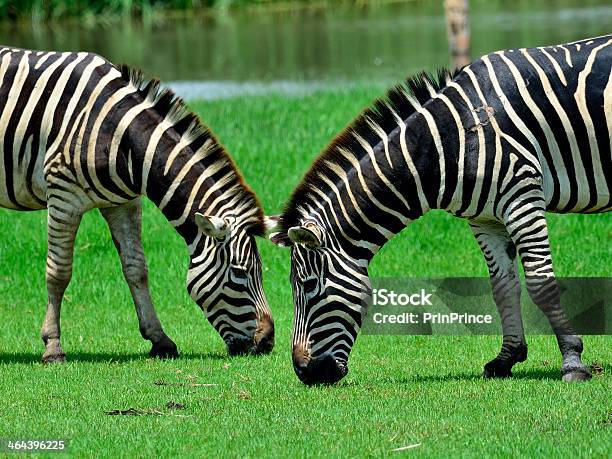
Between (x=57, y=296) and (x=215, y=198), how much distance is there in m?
1.76

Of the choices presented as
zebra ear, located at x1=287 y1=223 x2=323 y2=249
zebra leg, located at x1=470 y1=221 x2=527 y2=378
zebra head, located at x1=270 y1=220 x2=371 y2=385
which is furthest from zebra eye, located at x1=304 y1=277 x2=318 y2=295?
zebra leg, located at x1=470 y1=221 x2=527 y2=378

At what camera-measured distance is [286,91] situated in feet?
77.3

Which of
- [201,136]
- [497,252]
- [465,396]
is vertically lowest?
[465,396]

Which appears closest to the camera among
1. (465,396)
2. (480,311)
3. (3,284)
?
(465,396)

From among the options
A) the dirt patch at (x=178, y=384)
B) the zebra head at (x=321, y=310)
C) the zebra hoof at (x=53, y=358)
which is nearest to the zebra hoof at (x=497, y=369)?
the zebra head at (x=321, y=310)

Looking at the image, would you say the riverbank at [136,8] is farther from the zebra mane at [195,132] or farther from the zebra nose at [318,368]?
the zebra nose at [318,368]

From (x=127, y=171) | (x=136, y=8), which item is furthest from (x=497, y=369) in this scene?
(x=136, y=8)

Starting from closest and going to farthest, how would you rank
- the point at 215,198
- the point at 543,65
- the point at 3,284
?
the point at 543,65
the point at 215,198
the point at 3,284

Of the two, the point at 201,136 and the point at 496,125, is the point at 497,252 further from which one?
the point at 201,136

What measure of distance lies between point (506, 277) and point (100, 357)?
11.9 feet

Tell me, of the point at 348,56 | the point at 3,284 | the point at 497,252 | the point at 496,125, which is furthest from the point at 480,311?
the point at 348,56

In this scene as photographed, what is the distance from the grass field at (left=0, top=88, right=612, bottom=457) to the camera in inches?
270
